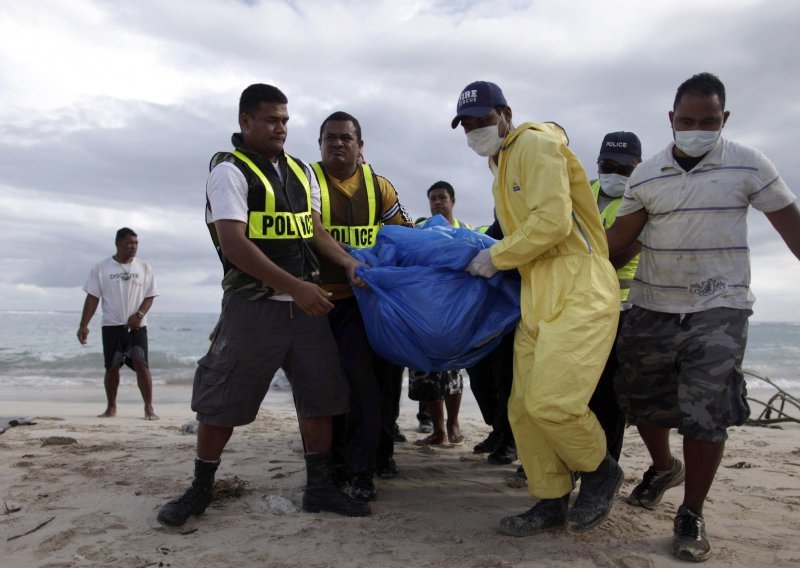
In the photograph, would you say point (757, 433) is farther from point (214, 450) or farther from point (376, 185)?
point (214, 450)

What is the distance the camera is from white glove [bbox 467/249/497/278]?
308cm

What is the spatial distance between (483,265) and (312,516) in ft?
4.62

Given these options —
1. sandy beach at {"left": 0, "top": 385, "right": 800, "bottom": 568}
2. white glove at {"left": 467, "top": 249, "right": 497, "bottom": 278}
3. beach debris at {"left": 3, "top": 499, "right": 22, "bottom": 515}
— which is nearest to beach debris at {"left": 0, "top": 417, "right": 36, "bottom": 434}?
sandy beach at {"left": 0, "top": 385, "right": 800, "bottom": 568}

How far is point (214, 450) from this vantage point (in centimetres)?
309

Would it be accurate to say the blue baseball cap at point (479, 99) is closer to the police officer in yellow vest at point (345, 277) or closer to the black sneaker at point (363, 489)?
the police officer in yellow vest at point (345, 277)

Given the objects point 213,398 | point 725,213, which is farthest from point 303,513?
point 725,213

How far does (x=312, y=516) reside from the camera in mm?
3148

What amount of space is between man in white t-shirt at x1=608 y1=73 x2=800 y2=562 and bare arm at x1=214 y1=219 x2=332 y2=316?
4.72 ft

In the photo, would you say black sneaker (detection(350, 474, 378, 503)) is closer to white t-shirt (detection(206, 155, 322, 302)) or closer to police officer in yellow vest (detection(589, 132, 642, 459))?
police officer in yellow vest (detection(589, 132, 642, 459))

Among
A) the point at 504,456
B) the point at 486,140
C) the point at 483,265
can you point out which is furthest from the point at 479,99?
the point at 504,456

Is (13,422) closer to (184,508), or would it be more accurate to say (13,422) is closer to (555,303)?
(184,508)

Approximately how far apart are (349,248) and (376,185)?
1.40 ft

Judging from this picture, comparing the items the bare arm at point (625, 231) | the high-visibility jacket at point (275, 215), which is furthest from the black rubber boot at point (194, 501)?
the bare arm at point (625, 231)

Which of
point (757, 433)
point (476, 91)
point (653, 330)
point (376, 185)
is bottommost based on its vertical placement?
point (757, 433)
